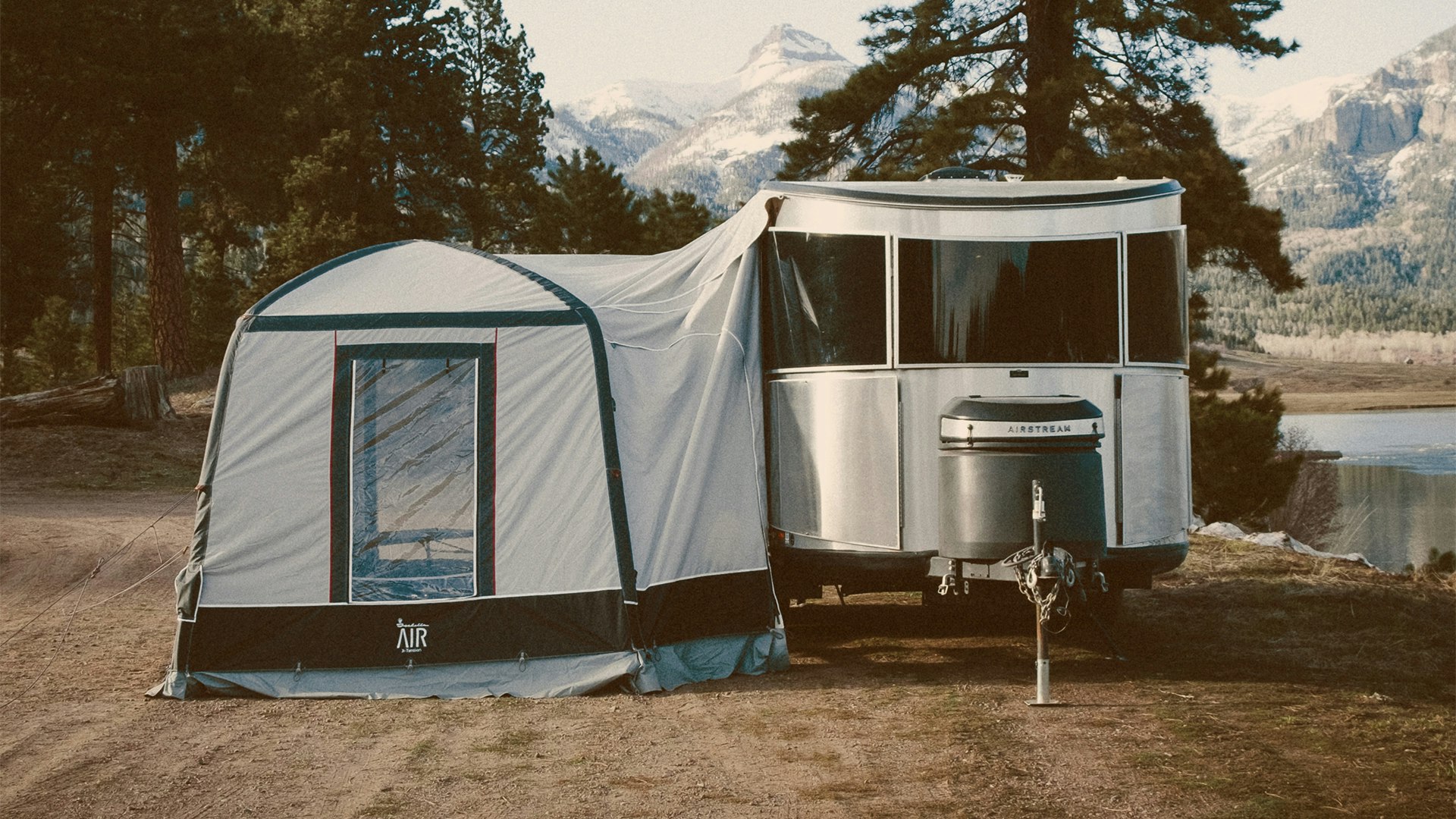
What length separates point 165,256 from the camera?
24.6 meters

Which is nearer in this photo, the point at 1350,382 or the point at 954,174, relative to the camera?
the point at 954,174

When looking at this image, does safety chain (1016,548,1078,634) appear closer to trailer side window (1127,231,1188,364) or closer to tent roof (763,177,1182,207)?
trailer side window (1127,231,1188,364)

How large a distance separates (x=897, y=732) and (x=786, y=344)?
98.0 inches

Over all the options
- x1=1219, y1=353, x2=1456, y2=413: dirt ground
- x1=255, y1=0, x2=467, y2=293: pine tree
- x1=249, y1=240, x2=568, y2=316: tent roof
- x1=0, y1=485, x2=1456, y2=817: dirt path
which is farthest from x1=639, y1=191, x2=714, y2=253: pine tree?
x1=1219, y1=353, x2=1456, y2=413: dirt ground

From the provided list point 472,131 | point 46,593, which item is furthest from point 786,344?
point 472,131

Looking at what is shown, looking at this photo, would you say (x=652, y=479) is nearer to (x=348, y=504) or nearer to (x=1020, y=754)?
(x=348, y=504)

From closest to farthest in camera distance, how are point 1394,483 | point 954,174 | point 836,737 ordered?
point 836,737 < point 954,174 < point 1394,483

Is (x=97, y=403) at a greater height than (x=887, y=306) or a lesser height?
lesser

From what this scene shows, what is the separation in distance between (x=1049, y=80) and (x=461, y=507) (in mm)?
14533

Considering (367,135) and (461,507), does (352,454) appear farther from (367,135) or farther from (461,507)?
(367,135)

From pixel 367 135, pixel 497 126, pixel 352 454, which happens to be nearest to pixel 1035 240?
pixel 352 454

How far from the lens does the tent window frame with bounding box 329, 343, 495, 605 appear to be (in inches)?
282

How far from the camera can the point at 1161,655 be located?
7.94 meters

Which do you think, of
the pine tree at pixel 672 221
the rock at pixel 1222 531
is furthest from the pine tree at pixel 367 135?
the rock at pixel 1222 531
